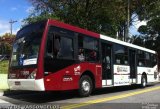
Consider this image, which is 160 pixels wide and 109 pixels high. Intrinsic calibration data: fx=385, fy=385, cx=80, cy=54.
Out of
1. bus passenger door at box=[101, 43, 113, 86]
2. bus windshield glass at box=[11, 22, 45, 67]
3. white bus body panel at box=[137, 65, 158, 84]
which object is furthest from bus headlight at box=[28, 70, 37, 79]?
white bus body panel at box=[137, 65, 158, 84]

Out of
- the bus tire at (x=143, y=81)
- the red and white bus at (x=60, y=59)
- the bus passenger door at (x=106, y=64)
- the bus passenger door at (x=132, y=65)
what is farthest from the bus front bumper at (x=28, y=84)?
the bus tire at (x=143, y=81)

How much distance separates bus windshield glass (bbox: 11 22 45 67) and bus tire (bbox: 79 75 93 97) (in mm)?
2839

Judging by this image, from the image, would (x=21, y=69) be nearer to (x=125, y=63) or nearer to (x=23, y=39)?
(x=23, y=39)

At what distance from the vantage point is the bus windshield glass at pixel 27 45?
1458 cm

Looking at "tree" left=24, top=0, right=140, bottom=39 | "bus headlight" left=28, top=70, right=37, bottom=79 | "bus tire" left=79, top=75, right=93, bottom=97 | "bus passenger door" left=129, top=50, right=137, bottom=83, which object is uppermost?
"tree" left=24, top=0, right=140, bottom=39

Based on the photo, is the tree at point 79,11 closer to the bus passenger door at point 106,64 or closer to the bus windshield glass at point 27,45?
the bus passenger door at point 106,64

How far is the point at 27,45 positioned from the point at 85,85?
3345mm

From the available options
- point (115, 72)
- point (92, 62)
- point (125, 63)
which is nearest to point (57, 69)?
point (92, 62)

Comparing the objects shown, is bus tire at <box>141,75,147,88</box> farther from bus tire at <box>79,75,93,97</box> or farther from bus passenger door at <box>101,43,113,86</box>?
bus tire at <box>79,75,93,97</box>

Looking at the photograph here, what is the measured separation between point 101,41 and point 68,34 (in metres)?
3.01

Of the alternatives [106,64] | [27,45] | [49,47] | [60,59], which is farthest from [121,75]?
[27,45]

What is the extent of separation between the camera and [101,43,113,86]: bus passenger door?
1864 centimetres

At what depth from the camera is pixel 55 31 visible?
592 inches

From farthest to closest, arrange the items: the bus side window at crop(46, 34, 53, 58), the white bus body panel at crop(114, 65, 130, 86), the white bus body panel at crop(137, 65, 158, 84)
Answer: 1. the white bus body panel at crop(137, 65, 158, 84)
2. the white bus body panel at crop(114, 65, 130, 86)
3. the bus side window at crop(46, 34, 53, 58)
